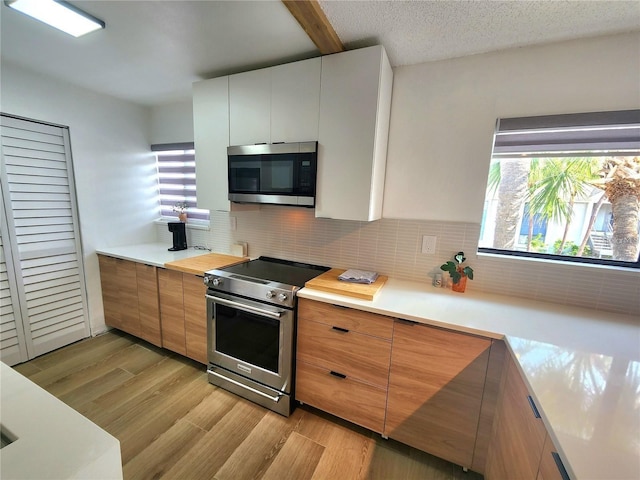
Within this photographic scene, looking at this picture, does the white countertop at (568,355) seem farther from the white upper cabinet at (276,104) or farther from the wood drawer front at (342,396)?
the white upper cabinet at (276,104)

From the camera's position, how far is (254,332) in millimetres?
1804

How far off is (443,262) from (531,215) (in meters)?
0.63

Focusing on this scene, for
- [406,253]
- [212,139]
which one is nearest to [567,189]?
[406,253]

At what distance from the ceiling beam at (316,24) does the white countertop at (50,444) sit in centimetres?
167

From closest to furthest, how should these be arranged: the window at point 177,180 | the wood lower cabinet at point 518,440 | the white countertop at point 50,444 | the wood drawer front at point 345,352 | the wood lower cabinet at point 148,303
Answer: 1. the white countertop at point 50,444
2. the wood lower cabinet at point 518,440
3. the wood drawer front at point 345,352
4. the wood lower cabinet at point 148,303
5. the window at point 177,180

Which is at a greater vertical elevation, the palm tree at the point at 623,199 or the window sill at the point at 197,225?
the palm tree at the point at 623,199

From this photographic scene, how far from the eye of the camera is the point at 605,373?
95cm

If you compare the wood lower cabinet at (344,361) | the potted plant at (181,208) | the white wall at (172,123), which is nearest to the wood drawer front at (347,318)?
the wood lower cabinet at (344,361)

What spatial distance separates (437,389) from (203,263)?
6.18 ft

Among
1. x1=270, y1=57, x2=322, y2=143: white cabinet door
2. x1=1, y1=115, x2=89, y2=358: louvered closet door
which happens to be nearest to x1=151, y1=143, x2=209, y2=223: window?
x1=1, y1=115, x2=89, y2=358: louvered closet door

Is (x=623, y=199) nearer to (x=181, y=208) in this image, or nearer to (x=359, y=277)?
(x=359, y=277)

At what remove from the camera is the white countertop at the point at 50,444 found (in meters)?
0.50

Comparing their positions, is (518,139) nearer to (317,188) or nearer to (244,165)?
(317,188)

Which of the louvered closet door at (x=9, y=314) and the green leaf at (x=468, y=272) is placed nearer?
the green leaf at (x=468, y=272)
